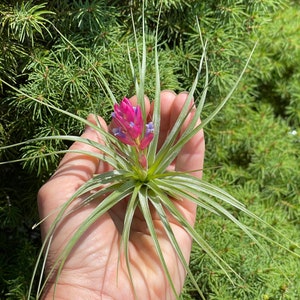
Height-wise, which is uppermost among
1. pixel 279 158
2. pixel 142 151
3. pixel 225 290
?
pixel 142 151

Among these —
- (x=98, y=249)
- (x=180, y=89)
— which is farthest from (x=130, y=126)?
(x=180, y=89)

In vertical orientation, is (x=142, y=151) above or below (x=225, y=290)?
above

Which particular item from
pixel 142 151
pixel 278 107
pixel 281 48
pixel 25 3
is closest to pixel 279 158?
pixel 278 107

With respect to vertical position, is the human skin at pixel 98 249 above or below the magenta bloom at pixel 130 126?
below

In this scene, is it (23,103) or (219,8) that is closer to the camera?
(23,103)

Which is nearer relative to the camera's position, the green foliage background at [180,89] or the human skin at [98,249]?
the human skin at [98,249]

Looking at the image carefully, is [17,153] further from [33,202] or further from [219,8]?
[219,8]
